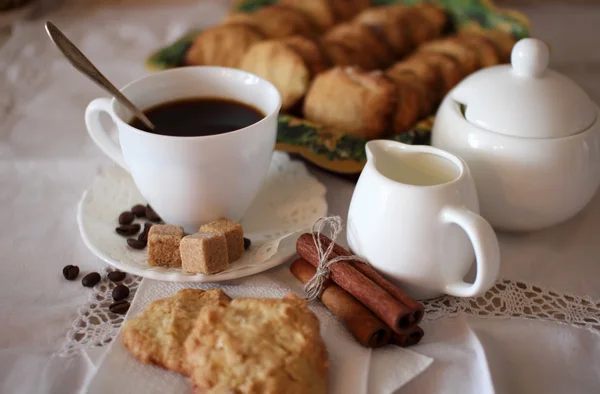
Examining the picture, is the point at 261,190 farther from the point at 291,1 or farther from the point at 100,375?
the point at 291,1

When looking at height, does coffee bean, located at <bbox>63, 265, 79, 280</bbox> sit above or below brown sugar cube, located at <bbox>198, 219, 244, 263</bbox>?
below

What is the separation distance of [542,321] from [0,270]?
86 cm

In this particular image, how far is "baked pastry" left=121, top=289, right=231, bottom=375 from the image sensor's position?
73cm

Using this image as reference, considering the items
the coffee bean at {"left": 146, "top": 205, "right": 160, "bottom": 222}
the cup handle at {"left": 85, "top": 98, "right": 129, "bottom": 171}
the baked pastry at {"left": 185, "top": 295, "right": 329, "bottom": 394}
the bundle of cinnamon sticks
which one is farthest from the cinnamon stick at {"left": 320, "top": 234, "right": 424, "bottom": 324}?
the cup handle at {"left": 85, "top": 98, "right": 129, "bottom": 171}

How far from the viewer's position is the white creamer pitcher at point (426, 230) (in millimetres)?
785

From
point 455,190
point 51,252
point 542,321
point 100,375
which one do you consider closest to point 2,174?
point 51,252

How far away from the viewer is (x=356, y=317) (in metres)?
0.80

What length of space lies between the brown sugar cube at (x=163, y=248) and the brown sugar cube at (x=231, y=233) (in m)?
0.05

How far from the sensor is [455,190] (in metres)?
0.80

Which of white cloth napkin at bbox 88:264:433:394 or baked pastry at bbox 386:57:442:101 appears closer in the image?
white cloth napkin at bbox 88:264:433:394

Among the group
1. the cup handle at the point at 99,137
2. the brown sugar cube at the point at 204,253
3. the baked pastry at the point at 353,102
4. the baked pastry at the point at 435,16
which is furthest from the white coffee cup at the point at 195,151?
the baked pastry at the point at 435,16

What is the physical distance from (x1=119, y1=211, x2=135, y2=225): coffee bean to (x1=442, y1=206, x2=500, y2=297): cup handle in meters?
0.55

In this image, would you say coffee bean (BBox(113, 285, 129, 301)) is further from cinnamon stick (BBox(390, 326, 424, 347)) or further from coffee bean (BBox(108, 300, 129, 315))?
cinnamon stick (BBox(390, 326, 424, 347))

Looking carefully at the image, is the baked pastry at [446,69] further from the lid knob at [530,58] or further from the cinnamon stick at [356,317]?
the cinnamon stick at [356,317]
